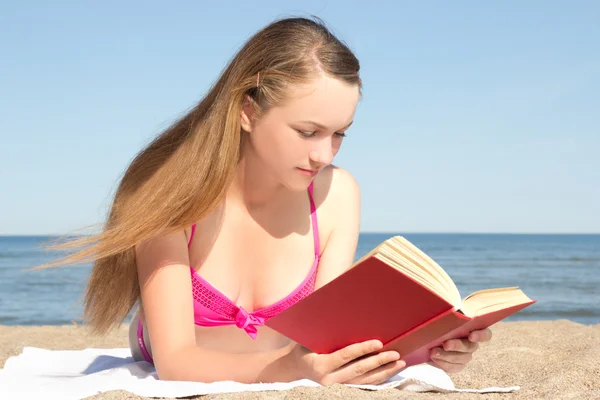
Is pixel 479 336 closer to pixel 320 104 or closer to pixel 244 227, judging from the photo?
pixel 320 104

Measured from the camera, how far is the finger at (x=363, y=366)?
7.16ft

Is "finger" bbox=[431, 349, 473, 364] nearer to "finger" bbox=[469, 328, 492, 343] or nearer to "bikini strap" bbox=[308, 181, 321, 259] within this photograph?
"finger" bbox=[469, 328, 492, 343]

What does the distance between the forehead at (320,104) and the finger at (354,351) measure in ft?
2.68

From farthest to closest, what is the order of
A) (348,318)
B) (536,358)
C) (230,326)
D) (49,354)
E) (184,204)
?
1. (536,358)
2. (49,354)
3. (230,326)
4. (184,204)
5. (348,318)

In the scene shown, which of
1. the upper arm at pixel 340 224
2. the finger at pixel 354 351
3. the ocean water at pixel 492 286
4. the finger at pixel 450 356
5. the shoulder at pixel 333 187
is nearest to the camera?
the finger at pixel 354 351

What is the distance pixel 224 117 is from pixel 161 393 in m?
1.10

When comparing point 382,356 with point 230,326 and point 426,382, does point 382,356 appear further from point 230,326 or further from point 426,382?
point 230,326

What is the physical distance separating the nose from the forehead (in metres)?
0.07

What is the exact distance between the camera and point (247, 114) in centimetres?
268

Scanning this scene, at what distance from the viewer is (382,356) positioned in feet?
7.16

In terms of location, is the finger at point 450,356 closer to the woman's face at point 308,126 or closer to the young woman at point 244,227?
the young woman at point 244,227

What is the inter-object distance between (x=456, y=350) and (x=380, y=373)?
27 cm

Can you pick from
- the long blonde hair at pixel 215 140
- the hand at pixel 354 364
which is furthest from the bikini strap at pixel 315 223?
the hand at pixel 354 364

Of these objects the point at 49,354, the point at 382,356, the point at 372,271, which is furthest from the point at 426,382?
the point at 49,354
